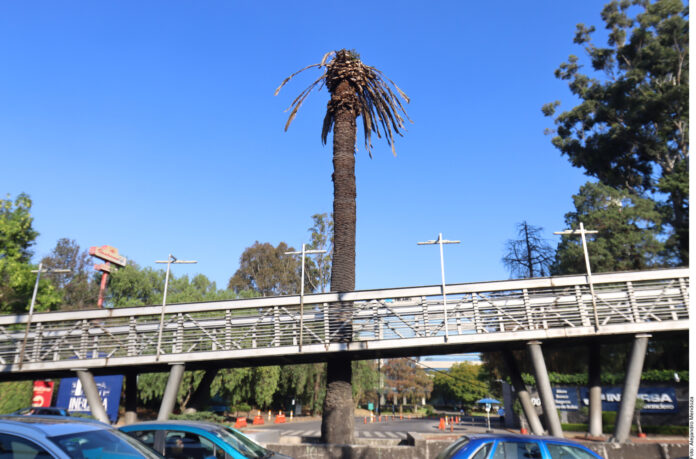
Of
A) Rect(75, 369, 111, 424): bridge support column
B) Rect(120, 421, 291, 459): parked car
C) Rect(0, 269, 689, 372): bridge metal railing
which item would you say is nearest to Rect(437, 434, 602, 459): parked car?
Rect(120, 421, 291, 459): parked car

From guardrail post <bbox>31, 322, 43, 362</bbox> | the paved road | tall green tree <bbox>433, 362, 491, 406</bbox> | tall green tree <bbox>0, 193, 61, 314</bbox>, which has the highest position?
tall green tree <bbox>0, 193, 61, 314</bbox>

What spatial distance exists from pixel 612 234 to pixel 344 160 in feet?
77.9

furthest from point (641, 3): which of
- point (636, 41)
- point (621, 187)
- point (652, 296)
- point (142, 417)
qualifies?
point (142, 417)

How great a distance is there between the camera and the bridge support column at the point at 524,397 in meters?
15.6

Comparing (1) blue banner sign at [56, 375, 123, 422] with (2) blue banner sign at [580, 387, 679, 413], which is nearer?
(1) blue banner sign at [56, 375, 123, 422]

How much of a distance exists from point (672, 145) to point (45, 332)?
43.9 m

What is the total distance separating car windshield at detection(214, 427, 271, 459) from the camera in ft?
22.5

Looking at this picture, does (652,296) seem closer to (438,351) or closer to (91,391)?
(438,351)

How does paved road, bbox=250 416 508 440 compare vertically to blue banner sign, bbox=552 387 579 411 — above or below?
below

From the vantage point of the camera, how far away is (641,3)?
40688 millimetres

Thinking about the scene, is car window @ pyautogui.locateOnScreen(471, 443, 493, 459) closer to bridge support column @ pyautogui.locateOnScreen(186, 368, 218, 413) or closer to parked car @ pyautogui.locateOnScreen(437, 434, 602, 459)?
parked car @ pyautogui.locateOnScreen(437, 434, 602, 459)

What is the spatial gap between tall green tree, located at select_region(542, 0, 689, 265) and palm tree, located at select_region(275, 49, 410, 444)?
25132mm

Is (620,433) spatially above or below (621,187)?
below

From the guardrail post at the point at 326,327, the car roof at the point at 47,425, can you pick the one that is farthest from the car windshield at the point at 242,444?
the guardrail post at the point at 326,327
